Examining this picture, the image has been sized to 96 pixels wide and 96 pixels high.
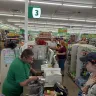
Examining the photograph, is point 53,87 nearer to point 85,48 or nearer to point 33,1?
point 85,48

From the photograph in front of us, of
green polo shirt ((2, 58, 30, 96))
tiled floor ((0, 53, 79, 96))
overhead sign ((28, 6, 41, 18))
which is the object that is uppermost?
overhead sign ((28, 6, 41, 18))

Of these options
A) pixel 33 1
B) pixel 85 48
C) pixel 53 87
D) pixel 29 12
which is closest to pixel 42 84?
pixel 53 87

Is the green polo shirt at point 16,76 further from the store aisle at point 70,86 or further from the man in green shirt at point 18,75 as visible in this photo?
the store aisle at point 70,86

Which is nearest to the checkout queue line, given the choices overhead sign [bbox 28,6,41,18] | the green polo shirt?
the green polo shirt

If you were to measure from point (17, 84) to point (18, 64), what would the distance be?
44 cm

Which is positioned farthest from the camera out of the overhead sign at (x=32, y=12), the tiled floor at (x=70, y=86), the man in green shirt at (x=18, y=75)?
the tiled floor at (x=70, y=86)

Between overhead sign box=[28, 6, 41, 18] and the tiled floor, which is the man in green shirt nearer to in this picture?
overhead sign box=[28, 6, 41, 18]

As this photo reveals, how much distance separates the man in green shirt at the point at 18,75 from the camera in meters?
3.03

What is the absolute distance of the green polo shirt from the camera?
3.03 metres

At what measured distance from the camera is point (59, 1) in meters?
9.48

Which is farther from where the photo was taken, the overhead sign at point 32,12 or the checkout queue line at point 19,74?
the overhead sign at point 32,12

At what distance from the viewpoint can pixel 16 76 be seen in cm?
304

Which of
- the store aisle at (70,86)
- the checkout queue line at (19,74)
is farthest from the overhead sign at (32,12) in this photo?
the store aisle at (70,86)

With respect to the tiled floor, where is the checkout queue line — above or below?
above
